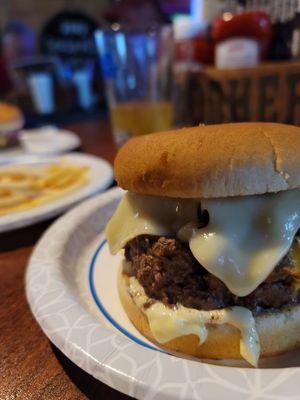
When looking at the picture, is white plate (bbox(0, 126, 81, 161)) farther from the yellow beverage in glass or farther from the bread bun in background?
the yellow beverage in glass

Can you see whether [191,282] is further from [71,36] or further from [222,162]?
[71,36]

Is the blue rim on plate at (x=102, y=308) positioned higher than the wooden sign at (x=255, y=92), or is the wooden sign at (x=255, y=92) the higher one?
the wooden sign at (x=255, y=92)

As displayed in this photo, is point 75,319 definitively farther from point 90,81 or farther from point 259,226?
point 90,81

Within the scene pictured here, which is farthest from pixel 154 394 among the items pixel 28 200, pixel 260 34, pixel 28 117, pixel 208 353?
pixel 28 117

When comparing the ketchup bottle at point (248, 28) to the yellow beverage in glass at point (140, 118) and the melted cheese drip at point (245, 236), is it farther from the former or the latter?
the melted cheese drip at point (245, 236)

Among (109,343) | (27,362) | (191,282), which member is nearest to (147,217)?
(191,282)

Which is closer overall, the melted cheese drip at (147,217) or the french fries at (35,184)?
the melted cheese drip at (147,217)

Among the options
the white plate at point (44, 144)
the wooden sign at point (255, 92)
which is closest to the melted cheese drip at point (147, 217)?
the wooden sign at point (255, 92)
